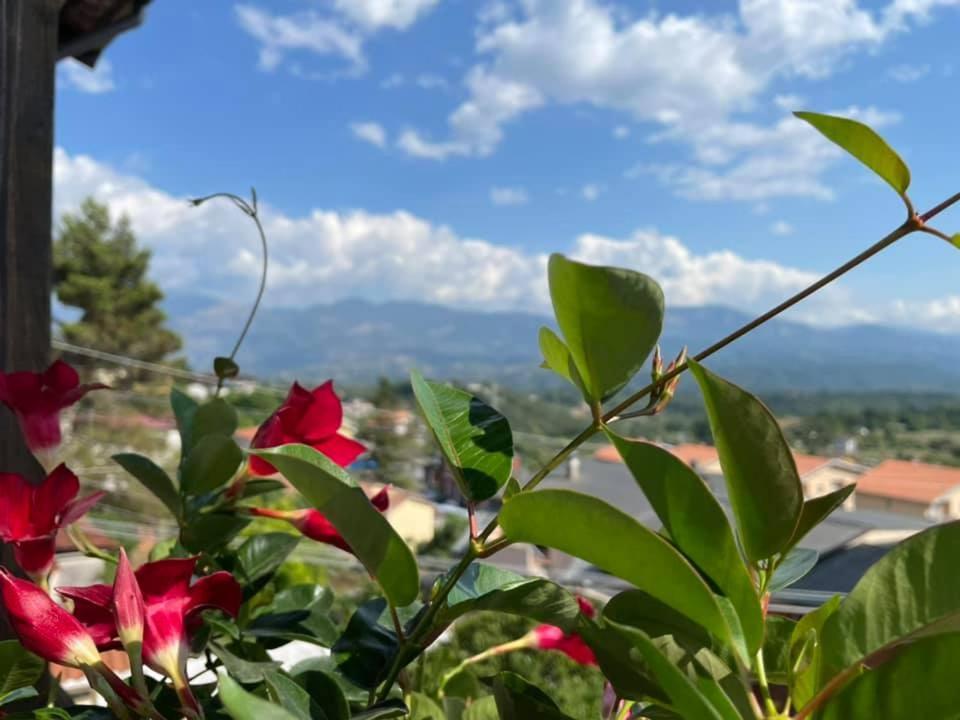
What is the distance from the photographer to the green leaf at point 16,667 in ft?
1.16

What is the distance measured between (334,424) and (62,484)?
0.47ft

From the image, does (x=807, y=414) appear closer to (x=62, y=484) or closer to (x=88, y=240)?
(x=88, y=240)

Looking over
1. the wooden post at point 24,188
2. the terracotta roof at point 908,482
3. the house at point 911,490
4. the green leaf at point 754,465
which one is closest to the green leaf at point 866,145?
the green leaf at point 754,465

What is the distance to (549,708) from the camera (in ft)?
1.01

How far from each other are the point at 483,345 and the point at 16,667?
273 ft

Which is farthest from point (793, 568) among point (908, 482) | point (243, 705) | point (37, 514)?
point (908, 482)

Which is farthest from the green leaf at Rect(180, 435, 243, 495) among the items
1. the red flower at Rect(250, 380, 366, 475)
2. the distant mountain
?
the distant mountain

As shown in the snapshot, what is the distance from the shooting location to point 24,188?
0.65 m

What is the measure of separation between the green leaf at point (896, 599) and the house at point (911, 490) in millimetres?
15886

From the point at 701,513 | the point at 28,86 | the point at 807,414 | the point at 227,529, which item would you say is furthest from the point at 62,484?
the point at 807,414

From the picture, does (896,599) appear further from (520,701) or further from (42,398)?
(42,398)

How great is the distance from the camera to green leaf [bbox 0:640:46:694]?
35 centimetres

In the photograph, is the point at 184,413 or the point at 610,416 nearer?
the point at 610,416

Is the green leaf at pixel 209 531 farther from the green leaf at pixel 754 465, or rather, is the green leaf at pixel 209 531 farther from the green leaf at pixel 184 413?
the green leaf at pixel 754 465
